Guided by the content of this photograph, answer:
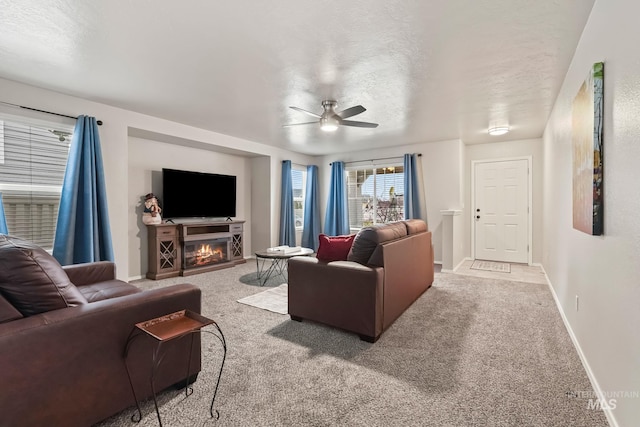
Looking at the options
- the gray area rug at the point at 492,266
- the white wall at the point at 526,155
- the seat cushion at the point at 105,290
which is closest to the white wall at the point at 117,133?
the seat cushion at the point at 105,290

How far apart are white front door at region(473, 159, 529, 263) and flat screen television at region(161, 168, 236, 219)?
4.91 m

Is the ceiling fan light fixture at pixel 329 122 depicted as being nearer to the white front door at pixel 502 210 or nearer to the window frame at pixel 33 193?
the window frame at pixel 33 193

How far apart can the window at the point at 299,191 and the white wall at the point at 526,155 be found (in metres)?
3.54

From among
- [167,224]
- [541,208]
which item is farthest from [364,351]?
[541,208]

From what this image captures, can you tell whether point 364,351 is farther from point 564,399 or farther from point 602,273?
point 602,273

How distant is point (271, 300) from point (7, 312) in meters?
2.42

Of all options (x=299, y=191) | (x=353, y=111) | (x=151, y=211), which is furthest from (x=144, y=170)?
(x=353, y=111)

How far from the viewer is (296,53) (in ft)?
8.10

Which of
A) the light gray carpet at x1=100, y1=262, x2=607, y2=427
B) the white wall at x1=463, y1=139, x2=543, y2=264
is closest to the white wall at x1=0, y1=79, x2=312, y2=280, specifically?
the light gray carpet at x1=100, y1=262, x2=607, y2=427

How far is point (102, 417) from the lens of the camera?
1.44m

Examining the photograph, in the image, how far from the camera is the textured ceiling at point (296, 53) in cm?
194

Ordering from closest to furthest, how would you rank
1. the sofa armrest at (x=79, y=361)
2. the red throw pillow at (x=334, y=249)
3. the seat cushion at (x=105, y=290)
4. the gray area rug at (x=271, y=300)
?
the sofa armrest at (x=79, y=361) < the seat cushion at (x=105, y=290) < the red throw pillow at (x=334, y=249) < the gray area rug at (x=271, y=300)

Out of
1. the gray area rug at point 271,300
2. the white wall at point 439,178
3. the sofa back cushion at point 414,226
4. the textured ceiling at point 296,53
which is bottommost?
the gray area rug at point 271,300

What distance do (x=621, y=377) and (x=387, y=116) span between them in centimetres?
355
